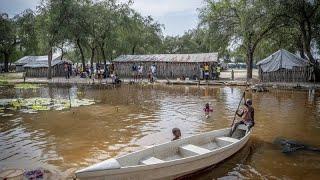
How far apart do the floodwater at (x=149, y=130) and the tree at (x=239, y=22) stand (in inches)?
398

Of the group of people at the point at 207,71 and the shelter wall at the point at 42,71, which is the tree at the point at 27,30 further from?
the group of people at the point at 207,71

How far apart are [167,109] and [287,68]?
1822cm

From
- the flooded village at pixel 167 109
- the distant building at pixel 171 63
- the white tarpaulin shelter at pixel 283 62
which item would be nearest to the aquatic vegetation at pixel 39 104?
the flooded village at pixel 167 109

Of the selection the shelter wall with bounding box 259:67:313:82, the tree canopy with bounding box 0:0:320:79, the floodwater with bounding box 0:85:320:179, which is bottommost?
the floodwater with bounding box 0:85:320:179

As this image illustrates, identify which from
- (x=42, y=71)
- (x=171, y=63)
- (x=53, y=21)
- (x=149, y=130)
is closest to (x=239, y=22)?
(x=171, y=63)

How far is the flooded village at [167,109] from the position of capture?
11016mm

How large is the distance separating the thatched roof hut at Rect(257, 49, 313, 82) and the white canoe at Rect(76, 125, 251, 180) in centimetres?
2428

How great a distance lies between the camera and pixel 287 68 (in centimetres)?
3562

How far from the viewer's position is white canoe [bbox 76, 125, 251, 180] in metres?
8.34

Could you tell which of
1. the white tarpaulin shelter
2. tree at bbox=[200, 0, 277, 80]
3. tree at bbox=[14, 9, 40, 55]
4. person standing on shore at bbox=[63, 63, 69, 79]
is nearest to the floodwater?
the white tarpaulin shelter

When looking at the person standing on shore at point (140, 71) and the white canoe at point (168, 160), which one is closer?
the white canoe at point (168, 160)

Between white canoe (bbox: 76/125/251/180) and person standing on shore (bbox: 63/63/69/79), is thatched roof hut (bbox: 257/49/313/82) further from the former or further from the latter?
white canoe (bbox: 76/125/251/180)

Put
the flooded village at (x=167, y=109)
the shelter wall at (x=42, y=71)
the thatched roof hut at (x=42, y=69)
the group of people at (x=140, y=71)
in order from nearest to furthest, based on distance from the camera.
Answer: the flooded village at (x=167, y=109) → the group of people at (x=140, y=71) → the thatched roof hut at (x=42, y=69) → the shelter wall at (x=42, y=71)

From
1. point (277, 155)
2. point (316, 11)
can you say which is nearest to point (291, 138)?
point (277, 155)
